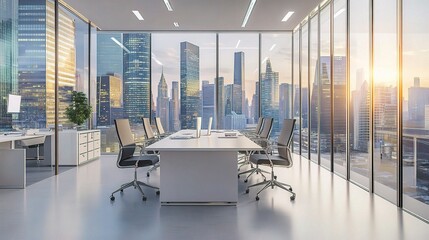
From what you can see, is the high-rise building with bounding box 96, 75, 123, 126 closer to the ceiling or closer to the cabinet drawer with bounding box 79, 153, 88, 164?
the ceiling

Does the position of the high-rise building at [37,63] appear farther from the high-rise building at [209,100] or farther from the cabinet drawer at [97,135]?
the high-rise building at [209,100]

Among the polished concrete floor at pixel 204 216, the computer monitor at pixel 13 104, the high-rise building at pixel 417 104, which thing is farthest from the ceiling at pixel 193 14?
the polished concrete floor at pixel 204 216

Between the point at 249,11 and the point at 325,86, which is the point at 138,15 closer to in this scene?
the point at 249,11

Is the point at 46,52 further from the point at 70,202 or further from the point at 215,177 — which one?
the point at 215,177

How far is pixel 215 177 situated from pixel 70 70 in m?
5.34

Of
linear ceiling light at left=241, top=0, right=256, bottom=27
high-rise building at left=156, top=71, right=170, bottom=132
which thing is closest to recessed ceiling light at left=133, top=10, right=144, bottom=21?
high-rise building at left=156, top=71, right=170, bottom=132

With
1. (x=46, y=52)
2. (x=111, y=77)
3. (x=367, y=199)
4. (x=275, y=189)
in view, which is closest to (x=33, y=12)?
(x=46, y=52)

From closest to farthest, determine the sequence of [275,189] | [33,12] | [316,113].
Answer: [275,189] → [33,12] → [316,113]

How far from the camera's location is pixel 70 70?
7.84 metres

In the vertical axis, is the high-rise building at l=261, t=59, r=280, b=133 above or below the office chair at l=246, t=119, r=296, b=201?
above

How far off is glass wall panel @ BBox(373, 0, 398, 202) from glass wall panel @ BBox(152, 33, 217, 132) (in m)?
5.27

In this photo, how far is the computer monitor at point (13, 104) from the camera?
5.69 metres

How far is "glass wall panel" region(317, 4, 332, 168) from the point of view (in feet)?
22.1

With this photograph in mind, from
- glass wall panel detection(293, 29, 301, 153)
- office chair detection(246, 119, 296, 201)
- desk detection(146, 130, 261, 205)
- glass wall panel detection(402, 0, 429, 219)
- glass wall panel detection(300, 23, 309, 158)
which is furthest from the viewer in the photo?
glass wall panel detection(293, 29, 301, 153)
